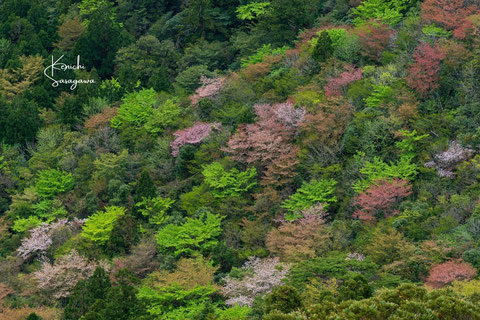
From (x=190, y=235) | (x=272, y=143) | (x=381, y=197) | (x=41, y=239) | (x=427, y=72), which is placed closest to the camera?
(x=381, y=197)

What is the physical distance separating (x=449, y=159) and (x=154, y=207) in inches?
647

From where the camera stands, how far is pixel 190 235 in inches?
1970

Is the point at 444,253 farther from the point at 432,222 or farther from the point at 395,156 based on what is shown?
the point at 395,156

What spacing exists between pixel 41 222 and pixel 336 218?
18.3 m

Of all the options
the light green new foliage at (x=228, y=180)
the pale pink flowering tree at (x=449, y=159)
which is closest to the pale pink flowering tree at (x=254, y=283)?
the light green new foliage at (x=228, y=180)

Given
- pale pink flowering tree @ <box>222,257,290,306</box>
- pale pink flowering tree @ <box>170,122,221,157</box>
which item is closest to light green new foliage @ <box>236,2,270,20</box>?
pale pink flowering tree @ <box>170,122,221,157</box>

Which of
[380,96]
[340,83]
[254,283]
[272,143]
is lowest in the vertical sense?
[254,283]

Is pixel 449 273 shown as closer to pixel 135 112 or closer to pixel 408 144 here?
pixel 408 144

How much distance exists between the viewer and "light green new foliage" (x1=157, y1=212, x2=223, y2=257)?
162 ft

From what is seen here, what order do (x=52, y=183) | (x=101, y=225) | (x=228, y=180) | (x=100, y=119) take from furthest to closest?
(x=100, y=119) < (x=52, y=183) < (x=101, y=225) < (x=228, y=180)

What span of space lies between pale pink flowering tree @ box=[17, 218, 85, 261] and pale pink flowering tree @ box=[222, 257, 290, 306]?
14010 mm

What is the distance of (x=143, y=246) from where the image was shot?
50625 mm

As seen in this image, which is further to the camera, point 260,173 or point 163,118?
point 163,118

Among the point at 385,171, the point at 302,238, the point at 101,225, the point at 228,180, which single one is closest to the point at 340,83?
the point at 385,171
